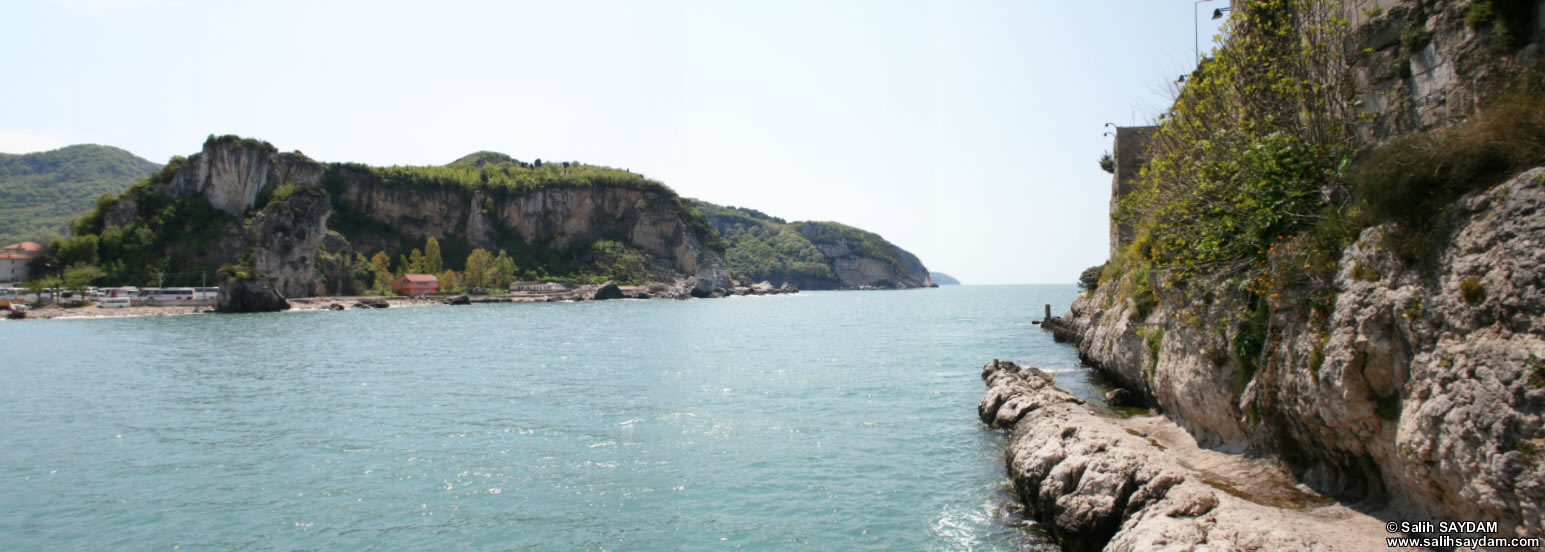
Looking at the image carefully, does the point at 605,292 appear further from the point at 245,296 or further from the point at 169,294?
the point at 169,294

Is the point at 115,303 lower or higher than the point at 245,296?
lower

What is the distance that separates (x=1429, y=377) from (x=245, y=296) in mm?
97159

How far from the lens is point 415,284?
115750mm

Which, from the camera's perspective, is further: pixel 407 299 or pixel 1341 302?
pixel 407 299

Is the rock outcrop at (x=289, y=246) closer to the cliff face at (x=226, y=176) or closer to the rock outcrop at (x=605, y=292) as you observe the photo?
the cliff face at (x=226, y=176)

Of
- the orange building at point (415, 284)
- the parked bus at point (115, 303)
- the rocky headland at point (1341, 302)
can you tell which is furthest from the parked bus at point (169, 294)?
the rocky headland at point (1341, 302)

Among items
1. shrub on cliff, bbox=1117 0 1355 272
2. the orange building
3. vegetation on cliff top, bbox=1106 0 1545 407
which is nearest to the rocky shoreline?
the orange building

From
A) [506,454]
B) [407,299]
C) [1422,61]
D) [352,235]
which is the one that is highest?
[352,235]

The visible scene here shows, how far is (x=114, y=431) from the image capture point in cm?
1775

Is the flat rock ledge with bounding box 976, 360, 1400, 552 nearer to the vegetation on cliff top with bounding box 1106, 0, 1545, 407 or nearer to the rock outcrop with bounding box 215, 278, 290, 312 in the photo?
the vegetation on cliff top with bounding box 1106, 0, 1545, 407

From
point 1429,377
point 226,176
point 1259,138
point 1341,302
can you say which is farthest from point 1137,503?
point 226,176

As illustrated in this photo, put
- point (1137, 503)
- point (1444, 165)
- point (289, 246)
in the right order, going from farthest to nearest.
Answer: point (289, 246)
point (1137, 503)
point (1444, 165)

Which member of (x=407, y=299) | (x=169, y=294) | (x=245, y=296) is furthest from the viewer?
(x=407, y=299)

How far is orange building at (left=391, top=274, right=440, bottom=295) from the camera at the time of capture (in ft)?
379
